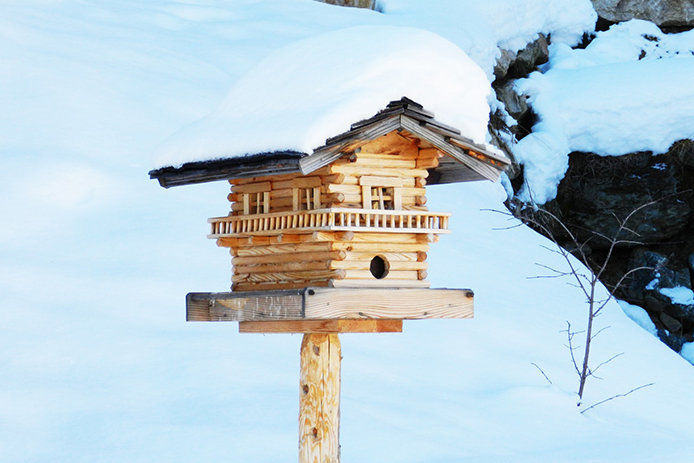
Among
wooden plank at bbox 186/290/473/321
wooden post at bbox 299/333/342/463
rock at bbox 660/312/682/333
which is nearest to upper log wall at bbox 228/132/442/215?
wooden plank at bbox 186/290/473/321

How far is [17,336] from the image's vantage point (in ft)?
26.5

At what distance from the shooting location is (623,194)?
14.6 meters

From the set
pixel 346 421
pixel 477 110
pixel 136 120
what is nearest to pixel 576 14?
pixel 136 120

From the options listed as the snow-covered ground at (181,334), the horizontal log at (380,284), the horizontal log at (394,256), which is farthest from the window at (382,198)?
the snow-covered ground at (181,334)

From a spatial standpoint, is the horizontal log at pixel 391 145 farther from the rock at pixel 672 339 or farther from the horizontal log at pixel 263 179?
the rock at pixel 672 339

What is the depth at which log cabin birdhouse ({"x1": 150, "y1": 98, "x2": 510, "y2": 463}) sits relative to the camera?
4520mm

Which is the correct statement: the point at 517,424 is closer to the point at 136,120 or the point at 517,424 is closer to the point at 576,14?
the point at 136,120

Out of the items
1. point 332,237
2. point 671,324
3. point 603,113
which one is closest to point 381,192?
point 332,237

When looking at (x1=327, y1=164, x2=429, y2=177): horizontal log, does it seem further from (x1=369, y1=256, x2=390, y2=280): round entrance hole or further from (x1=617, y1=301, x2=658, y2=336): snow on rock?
(x1=617, y1=301, x2=658, y2=336): snow on rock

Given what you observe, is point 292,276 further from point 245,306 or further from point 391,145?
point 391,145

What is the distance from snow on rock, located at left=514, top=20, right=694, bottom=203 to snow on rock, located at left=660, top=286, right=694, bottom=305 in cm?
202

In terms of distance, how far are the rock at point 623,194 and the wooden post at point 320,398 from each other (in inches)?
397

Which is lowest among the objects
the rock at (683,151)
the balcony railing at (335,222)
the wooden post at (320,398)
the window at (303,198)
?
the wooden post at (320,398)

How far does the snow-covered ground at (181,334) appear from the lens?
7.20m
